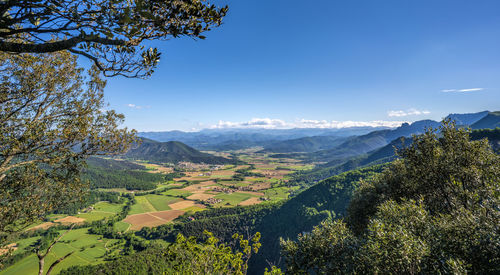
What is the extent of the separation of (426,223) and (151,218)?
12325cm

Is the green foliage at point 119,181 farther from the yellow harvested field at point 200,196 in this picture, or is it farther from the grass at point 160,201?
the yellow harvested field at point 200,196

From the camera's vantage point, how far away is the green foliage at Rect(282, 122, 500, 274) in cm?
877

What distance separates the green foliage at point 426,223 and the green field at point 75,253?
88.8 metres

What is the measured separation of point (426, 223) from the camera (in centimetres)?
1154

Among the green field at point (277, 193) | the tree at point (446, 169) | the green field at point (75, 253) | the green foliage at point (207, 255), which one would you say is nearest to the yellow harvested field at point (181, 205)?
the green field at point (75, 253)

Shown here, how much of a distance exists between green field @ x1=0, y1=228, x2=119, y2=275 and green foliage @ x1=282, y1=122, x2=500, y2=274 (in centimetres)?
8878

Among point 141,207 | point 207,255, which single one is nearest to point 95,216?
point 141,207

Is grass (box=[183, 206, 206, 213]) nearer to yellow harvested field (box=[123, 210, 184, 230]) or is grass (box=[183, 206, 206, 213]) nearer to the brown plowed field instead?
yellow harvested field (box=[123, 210, 184, 230])

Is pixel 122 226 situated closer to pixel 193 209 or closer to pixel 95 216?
pixel 95 216

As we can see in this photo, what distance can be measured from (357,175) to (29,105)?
13998 centimetres

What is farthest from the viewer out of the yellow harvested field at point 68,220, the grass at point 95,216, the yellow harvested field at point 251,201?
the yellow harvested field at point 251,201

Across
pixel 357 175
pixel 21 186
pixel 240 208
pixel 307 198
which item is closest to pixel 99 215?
pixel 240 208

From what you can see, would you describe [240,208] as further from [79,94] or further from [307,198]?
[79,94]

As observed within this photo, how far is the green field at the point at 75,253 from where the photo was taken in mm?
66875
